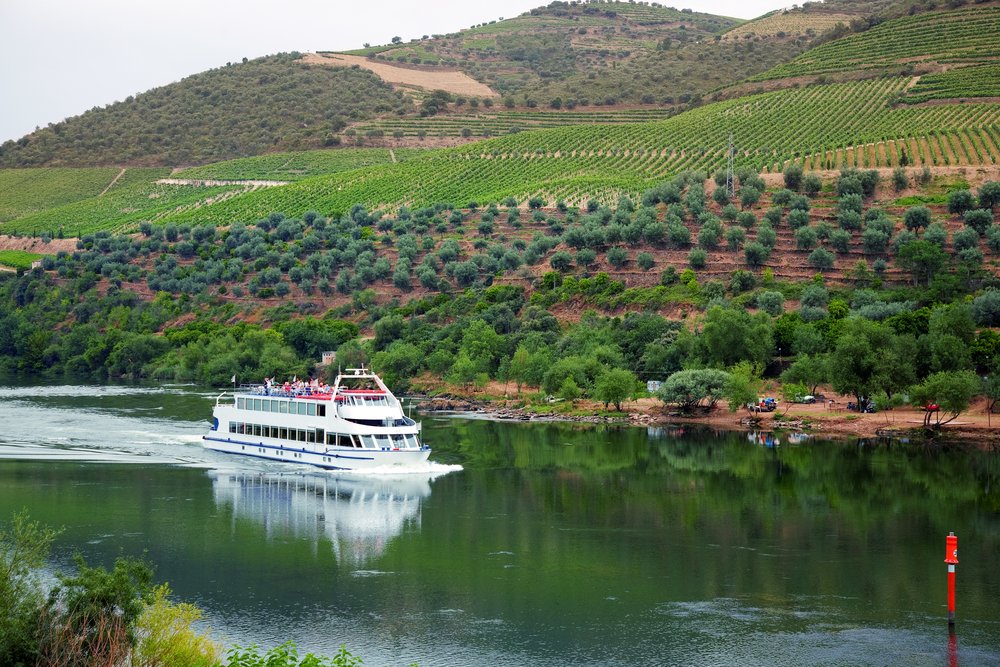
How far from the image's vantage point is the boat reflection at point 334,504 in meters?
46.8

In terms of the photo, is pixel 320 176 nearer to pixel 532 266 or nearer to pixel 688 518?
pixel 532 266

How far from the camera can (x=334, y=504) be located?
53.2 meters

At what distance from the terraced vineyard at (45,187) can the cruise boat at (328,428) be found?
11826 cm

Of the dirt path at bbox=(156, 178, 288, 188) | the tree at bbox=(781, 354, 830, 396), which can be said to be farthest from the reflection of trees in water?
the dirt path at bbox=(156, 178, 288, 188)

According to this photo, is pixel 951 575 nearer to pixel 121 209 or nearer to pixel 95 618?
pixel 95 618

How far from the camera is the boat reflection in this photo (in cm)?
4681

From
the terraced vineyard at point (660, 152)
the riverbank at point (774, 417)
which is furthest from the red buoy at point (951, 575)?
the terraced vineyard at point (660, 152)

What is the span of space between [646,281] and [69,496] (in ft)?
192

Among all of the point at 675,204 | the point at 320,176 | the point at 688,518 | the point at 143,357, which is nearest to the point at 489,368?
the point at 675,204

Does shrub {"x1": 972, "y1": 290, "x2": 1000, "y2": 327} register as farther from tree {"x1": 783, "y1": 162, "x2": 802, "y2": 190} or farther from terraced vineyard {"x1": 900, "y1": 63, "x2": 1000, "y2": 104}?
terraced vineyard {"x1": 900, "y1": 63, "x2": 1000, "y2": 104}

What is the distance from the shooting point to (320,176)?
15900 cm

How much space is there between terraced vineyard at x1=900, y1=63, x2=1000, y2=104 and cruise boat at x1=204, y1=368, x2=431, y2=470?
8504 centimetres

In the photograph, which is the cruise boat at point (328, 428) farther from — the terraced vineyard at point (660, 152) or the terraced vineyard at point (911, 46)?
the terraced vineyard at point (911, 46)

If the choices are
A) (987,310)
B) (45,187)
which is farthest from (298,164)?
(987,310)
